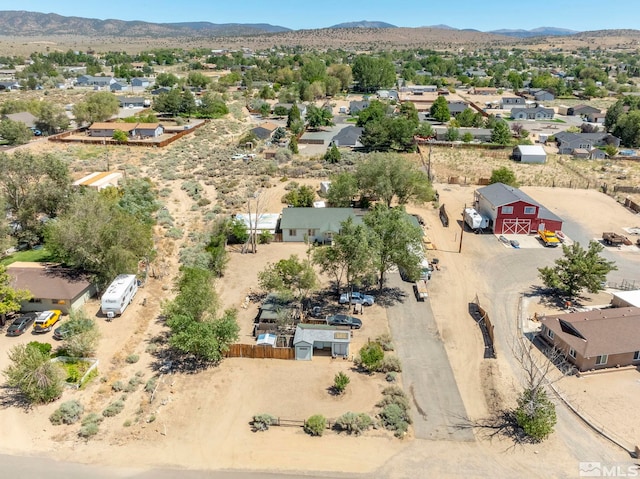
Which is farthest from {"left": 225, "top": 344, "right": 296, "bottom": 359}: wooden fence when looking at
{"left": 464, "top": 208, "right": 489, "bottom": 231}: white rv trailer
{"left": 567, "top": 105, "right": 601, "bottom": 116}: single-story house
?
{"left": 567, "top": 105, "right": 601, "bottom": 116}: single-story house

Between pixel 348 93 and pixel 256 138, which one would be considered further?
pixel 348 93

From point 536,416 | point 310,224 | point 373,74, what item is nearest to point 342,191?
point 310,224

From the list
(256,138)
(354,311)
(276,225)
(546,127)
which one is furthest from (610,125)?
(354,311)

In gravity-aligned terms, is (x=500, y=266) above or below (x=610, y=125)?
below

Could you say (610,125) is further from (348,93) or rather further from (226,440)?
(226,440)

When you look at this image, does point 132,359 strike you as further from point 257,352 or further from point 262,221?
point 262,221

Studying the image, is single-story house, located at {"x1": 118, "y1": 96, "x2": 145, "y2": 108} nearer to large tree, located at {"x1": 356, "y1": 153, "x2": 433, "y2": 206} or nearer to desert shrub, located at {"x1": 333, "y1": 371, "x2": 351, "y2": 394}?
large tree, located at {"x1": 356, "y1": 153, "x2": 433, "y2": 206}
